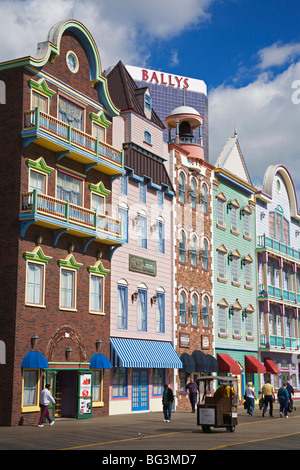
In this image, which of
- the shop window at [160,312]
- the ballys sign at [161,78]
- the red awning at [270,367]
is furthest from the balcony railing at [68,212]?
the ballys sign at [161,78]

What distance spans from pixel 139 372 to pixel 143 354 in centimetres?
128

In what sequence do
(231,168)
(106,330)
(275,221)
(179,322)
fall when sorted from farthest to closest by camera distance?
(275,221)
(231,168)
(179,322)
(106,330)

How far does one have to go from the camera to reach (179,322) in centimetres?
3934

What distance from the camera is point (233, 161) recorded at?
49.5 m

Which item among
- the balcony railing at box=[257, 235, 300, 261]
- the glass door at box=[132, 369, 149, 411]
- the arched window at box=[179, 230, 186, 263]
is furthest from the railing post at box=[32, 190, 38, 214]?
the balcony railing at box=[257, 235, 300, 261]

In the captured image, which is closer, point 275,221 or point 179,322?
point 179,322

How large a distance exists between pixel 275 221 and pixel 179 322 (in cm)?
1853

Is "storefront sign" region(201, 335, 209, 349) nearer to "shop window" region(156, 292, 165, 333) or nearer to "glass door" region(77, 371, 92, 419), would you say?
"shop window" region(156, 292, 165, 333)

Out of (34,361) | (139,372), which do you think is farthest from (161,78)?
(34,361)

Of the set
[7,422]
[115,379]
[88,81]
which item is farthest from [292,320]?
[7,422]

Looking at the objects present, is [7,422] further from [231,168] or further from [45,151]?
[231,168]

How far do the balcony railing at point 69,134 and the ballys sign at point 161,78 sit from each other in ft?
453

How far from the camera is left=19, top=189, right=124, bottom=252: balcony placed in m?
26.8

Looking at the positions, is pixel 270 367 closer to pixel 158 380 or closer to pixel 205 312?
pixel 205 312
